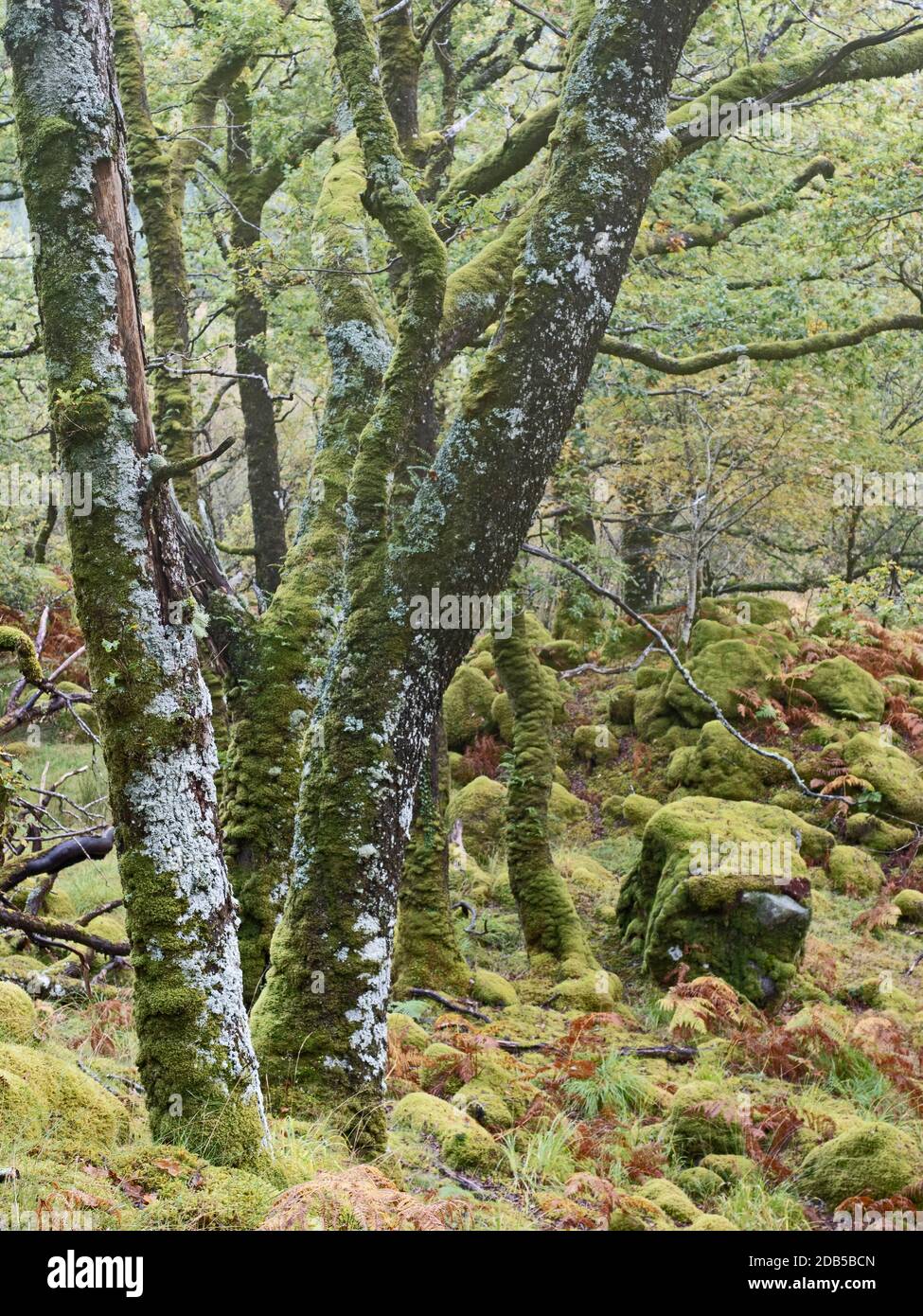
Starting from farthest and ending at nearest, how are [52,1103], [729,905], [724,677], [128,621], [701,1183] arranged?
[724,677] < [729,905] < [701,1183] < [52,1103] < [128,621]

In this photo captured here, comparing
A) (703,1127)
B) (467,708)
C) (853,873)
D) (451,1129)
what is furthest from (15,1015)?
(467,708)

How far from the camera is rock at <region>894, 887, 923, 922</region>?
11021 mm

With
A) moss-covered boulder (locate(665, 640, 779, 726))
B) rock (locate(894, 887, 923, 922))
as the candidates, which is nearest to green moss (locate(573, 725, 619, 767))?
moss-covered boulder (locate(665, 640, 779, 726))

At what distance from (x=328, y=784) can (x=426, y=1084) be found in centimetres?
238

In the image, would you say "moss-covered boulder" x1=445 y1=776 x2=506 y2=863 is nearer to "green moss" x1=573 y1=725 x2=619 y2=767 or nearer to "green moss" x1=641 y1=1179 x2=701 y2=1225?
"green moss" x1=573 y1=725 x2=619 y2=767

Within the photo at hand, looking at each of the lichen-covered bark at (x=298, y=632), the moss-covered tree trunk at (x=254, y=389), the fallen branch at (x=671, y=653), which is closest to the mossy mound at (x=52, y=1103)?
the lichen-covered bark at (x=298, y=632)

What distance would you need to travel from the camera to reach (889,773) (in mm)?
12734

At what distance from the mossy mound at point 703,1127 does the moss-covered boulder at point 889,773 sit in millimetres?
7475

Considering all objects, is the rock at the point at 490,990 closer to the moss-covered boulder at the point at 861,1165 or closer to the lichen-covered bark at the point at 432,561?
the moss-covered boulder at the point at 861,1165

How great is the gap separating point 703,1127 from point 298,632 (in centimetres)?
354

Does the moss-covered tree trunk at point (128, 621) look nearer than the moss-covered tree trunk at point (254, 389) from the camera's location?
Yes

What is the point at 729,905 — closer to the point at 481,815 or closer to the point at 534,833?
the point at 534,833

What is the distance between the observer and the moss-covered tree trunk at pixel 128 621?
10.9ft

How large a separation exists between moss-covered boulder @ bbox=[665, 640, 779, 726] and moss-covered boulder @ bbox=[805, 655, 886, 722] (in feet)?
1.93
